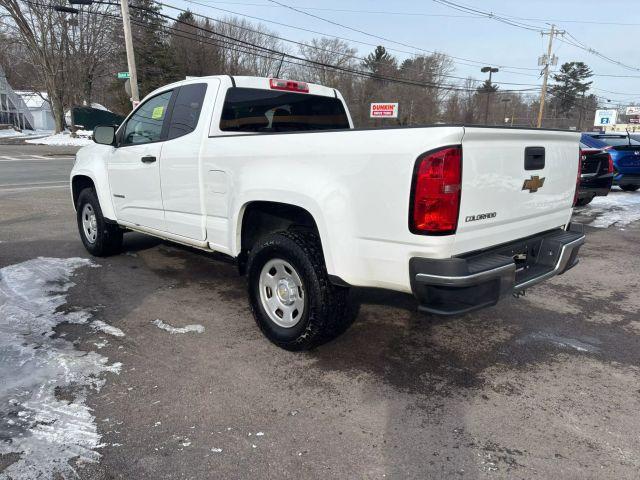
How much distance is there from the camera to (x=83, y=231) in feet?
19.9

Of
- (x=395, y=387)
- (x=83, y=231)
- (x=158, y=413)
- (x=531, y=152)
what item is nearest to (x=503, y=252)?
(x=531, y=152)

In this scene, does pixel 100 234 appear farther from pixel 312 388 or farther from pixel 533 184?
pixel 533 184

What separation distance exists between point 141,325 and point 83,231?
2.75 metres

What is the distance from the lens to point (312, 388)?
303 centimetres

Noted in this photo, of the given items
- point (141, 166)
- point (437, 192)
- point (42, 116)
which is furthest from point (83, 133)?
point (437, 192)

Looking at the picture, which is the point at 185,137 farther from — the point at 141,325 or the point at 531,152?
the point at 531,152

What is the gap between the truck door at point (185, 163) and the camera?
A: 4.05 meters

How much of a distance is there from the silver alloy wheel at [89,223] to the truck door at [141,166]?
710 millimetres

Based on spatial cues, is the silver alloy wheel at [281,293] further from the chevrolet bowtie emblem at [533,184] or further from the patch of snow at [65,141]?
the patch of snow at [65,141]

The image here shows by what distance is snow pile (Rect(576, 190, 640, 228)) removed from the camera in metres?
8.93

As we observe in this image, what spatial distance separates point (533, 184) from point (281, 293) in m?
1.91

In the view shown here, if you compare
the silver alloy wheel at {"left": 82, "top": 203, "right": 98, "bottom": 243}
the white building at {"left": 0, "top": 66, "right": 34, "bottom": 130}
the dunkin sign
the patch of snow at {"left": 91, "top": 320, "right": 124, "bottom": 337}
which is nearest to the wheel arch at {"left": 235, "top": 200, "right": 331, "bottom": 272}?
the patch of snow at {"left": 91, "top": 320, "right": 124, "bottom": 337}

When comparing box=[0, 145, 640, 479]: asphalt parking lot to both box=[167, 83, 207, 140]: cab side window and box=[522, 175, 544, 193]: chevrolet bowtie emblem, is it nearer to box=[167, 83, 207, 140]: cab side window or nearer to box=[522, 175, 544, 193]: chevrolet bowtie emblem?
box=[522, 175, 544, 193]: chevrolet bowtie emblem

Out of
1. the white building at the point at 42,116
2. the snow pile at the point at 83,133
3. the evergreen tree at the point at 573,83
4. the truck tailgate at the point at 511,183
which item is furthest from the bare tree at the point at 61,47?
the evergreen tree at the point at 573,83
